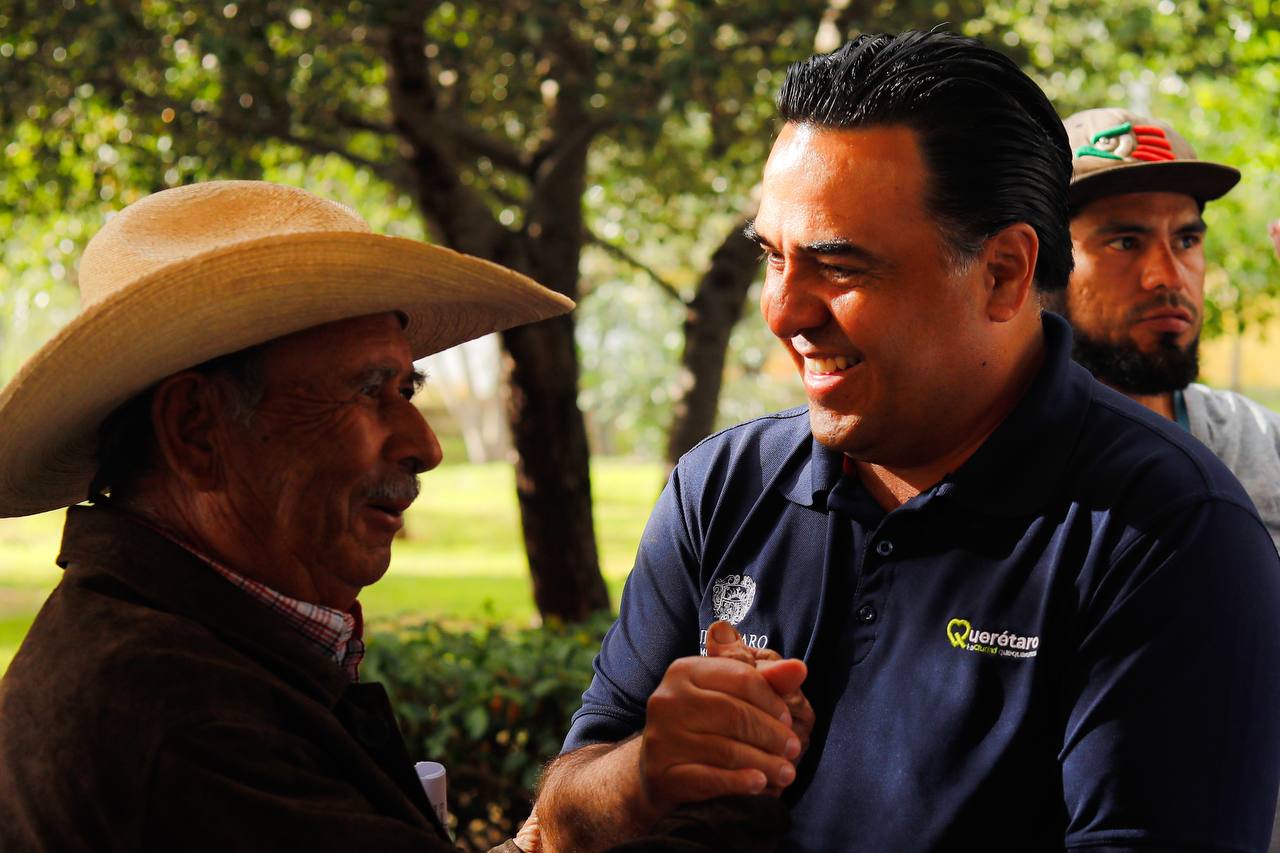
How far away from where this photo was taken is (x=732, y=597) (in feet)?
8.17

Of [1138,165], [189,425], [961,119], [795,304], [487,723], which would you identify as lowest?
[487,723]

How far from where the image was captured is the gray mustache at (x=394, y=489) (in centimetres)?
229

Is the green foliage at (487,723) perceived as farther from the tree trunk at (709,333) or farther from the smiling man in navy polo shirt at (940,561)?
the tree trunk at (709,333)

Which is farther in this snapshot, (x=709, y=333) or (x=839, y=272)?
(x=709, y=333)

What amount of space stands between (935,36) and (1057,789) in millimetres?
1309

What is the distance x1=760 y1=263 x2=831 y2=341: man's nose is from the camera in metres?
2.33

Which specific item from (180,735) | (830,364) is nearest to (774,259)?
(830,364)

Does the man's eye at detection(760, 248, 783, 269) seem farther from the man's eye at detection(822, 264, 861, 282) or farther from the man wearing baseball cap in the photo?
the man wearing baseball cap

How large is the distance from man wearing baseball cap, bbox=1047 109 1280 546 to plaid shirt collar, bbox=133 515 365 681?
2.14 metres

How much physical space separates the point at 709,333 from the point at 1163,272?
528 centimetres

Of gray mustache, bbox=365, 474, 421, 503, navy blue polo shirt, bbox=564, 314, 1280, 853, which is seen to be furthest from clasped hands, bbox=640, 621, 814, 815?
gray mustache, bbox=365, 474, 421, 503

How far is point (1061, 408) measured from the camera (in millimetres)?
2293

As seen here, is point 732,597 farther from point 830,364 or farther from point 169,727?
point 169,727

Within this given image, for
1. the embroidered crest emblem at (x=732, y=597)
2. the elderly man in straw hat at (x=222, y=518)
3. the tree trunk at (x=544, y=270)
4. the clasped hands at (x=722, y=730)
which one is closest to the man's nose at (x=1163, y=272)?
the embroidered crest emblem at (x=732, y=597)
